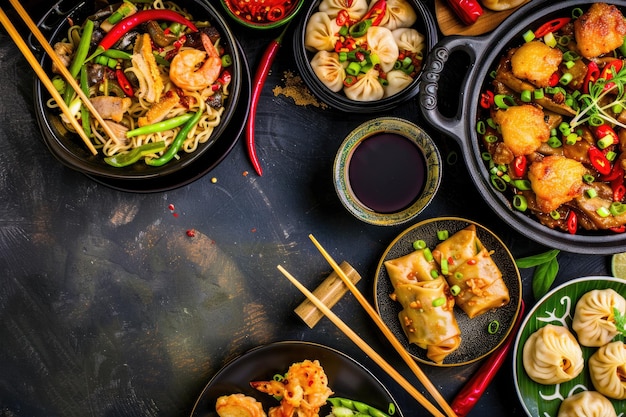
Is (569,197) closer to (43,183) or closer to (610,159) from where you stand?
(610,159)

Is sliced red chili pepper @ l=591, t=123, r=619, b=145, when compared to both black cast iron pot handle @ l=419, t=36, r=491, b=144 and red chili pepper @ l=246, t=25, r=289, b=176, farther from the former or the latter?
red chili pepper @ l=246, t=25, r=289, b=176

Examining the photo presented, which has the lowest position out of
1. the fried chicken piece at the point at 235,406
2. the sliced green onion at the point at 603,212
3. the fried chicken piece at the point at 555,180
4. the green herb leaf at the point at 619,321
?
the fried chicken piece at the point at 235,406

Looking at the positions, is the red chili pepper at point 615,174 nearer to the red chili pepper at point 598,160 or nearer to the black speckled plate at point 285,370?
the red chili pepper at point 598,160

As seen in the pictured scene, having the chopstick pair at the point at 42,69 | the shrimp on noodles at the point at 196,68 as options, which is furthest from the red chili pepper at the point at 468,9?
the chopstick pair at the point at 42,69

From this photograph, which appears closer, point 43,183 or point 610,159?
point 610,159

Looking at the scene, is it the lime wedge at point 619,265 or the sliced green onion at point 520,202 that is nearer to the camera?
the sliced green onion at point 520,202

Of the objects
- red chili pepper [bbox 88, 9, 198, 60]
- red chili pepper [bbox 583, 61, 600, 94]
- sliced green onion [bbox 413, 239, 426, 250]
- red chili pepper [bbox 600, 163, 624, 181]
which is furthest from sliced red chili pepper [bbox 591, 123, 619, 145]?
→ red chili pepper [bbox 88, 9, 198, 60]

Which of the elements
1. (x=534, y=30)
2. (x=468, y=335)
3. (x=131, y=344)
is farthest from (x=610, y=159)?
A: (x=131, y=344)
